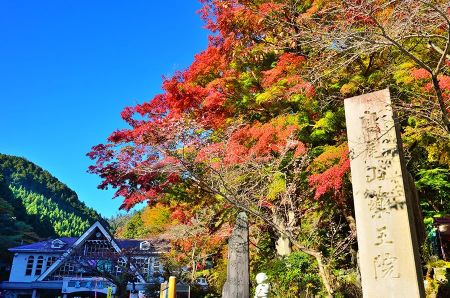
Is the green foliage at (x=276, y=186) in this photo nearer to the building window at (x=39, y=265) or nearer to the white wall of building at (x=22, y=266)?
the white wall of building at (x=22, y=266)

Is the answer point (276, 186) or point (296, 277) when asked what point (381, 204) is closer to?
point (276, 186)

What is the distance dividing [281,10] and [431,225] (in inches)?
367

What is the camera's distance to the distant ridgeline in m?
46.1

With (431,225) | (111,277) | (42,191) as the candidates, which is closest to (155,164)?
(111,277)

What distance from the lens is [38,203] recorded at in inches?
2373

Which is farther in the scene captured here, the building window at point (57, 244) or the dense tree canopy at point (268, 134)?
the building window at point (57, 244)

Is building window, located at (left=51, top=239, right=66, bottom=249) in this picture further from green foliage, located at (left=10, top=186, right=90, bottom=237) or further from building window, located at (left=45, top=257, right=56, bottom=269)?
green foliage, located at (left=10, top=186, right=90, bottom=237)

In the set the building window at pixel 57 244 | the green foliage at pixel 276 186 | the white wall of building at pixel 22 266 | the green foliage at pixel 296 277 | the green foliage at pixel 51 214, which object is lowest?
the green foliage at pixel 296 277

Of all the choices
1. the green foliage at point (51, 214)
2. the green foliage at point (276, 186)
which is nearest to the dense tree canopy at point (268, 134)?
the green foliage at point (276, 186)

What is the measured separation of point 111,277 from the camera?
17453mm

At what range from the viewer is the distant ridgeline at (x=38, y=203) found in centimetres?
4609

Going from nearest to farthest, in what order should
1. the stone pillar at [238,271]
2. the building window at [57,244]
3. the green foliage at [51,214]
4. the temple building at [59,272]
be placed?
the stone pillar at [238,271] < the temple building at [59,272] < the building window at [57,244] < the green foliage at [51,214]

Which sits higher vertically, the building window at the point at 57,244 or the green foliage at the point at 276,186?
the building window at the point at 57,244

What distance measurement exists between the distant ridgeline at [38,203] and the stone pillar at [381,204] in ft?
124
